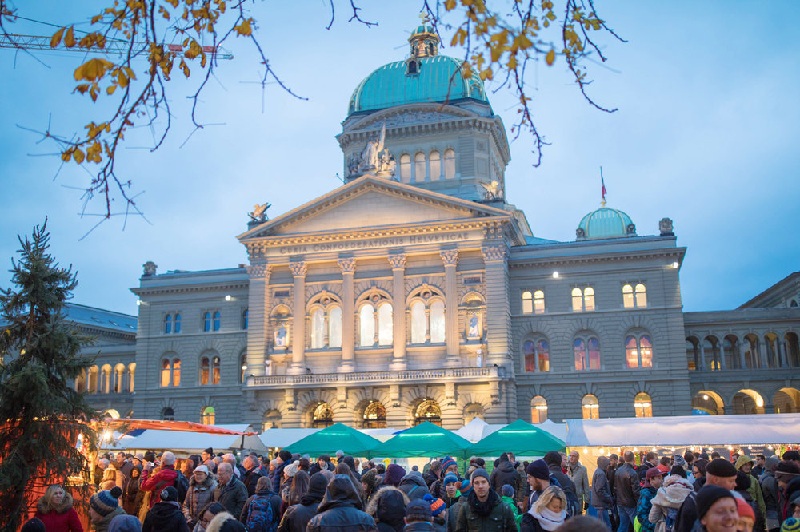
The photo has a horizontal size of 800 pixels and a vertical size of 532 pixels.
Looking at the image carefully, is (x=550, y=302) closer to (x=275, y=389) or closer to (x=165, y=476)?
(x=275, y=389)

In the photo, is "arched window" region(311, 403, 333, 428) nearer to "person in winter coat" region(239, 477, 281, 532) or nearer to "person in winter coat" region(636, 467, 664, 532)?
"person in winter coat" region(636, 467, 664, 532)

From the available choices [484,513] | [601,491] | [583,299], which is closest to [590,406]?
[583,299]

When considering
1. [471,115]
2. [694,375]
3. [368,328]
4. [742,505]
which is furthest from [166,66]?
[471,115]

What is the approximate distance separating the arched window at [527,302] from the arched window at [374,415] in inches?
420

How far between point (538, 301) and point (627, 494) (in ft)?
112

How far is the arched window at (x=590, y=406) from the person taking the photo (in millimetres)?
50312

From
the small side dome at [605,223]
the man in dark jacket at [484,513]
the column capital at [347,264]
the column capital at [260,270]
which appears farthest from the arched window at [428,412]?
the man in dark jacket at [484,513]

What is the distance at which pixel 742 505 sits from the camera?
19.7 ft

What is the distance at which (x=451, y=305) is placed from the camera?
163ft

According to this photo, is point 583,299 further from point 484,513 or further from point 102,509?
point 102,509

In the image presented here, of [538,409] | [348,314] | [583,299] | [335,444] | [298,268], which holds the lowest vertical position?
[335,444]

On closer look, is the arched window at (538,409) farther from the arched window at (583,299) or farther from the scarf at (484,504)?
the scarf at (484,504)

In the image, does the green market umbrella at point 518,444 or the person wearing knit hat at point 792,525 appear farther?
the green market umbrella at point 518,444

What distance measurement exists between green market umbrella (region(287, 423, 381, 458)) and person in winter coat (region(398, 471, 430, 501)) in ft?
42.8
